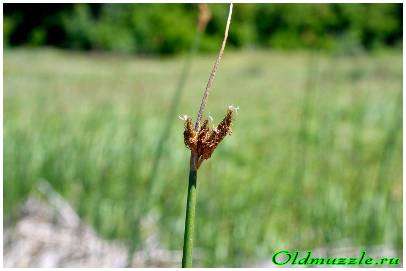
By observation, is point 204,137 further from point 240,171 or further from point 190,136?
point 240,171

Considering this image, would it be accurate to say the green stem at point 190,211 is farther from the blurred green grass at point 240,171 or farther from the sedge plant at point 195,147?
the blurred green grass at point 240,171

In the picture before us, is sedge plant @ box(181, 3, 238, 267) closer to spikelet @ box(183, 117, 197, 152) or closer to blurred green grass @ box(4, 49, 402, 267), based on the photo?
spikelet @ box(183, 117, 197, 152)

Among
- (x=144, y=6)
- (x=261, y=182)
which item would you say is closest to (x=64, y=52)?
(x=144, y=6)

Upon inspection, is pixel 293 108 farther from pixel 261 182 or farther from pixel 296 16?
pixel 296 16

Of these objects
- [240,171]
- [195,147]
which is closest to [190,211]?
[195,147]

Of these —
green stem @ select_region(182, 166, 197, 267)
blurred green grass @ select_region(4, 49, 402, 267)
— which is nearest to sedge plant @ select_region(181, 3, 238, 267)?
green stem @ select_region(182, 166, 197, 267)

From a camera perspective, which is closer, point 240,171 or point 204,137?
point 204,137
